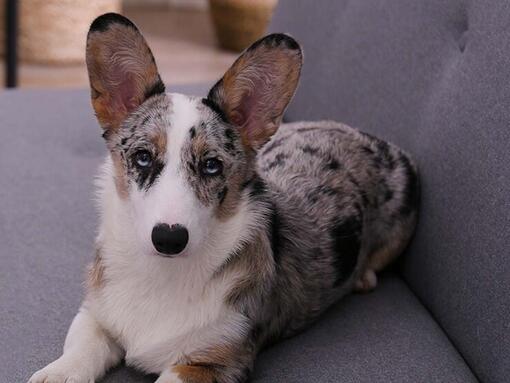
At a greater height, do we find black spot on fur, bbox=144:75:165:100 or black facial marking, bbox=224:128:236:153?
black spot on fur, bbox=144:75:165:100

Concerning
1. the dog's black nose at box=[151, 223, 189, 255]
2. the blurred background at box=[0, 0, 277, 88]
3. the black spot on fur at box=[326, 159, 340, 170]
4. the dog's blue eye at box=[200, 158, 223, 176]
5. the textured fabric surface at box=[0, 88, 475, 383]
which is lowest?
the blurred background at box=[0, 0, 277, 88]

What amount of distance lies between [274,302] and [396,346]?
0.27 meters

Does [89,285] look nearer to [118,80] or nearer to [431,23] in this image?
[118,80]

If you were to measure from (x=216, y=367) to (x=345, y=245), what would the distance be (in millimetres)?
481

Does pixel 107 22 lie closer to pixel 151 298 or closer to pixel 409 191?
pixel 151 298

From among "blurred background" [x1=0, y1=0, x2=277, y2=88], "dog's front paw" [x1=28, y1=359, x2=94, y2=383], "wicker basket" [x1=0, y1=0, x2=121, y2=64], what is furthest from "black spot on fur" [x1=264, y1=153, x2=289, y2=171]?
"wicker basket" [x1=0, y1=0, x2=121, y2=64]

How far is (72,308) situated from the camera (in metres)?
1.84

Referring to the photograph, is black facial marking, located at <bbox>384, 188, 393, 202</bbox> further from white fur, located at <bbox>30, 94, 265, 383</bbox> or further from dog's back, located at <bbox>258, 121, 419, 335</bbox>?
white fur, located at <bbox>30, 94, 265, 383</bbox>

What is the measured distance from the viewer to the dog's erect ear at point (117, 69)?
1623 millimetres

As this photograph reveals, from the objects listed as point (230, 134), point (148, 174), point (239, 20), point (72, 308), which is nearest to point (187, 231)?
point (148, 174)

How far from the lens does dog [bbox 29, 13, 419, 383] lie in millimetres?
1528

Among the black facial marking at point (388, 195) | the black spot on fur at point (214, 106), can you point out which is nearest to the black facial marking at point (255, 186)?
the black spot on fur at point (214, 106)

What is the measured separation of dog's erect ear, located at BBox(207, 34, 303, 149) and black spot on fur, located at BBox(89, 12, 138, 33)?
0.68 feet

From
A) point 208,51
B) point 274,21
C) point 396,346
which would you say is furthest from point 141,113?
point 208,51
